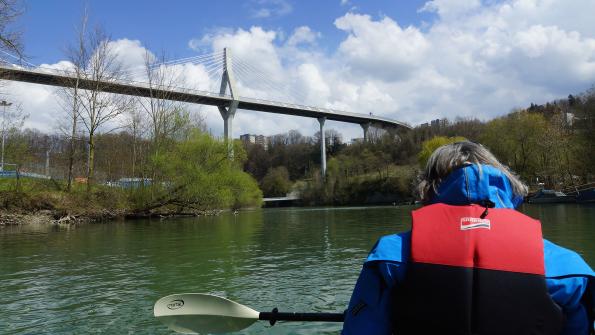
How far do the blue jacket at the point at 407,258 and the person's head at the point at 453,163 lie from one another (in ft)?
0.24

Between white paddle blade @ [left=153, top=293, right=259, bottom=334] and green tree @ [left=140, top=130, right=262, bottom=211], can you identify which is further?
green tree @ [left=140, top=130, right=262, bottom=211]

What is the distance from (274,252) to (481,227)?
404 inches

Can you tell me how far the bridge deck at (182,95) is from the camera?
27734mm

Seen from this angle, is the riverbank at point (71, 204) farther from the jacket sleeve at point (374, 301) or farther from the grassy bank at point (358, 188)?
the grassy bank at point (358, 188)

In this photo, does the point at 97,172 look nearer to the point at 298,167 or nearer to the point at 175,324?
the point at 175,324

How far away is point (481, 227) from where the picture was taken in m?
1.62

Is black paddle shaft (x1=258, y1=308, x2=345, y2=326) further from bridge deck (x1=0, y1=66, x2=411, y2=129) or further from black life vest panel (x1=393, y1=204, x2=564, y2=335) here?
bridge deck (x1=0, y1=66, x2=411, y2=129)

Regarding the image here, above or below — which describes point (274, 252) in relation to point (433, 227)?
below

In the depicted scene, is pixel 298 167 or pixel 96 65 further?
pixel 298 167

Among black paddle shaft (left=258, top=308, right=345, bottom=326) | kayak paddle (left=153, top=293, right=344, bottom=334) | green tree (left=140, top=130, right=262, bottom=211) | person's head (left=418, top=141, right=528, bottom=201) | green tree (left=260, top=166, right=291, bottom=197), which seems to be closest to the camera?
person's head (left=418, top=141, right=528, bottom=201)

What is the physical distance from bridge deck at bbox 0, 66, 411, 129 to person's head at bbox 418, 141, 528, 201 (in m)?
20.1

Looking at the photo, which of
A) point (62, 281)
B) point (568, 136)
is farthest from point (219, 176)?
point (568, 136)

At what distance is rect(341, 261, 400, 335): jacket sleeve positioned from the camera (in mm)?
1665

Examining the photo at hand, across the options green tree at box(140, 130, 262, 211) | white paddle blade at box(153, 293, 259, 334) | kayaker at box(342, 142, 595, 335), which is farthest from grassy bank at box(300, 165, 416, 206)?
kayaker at box(342, 142, 595, 335)
